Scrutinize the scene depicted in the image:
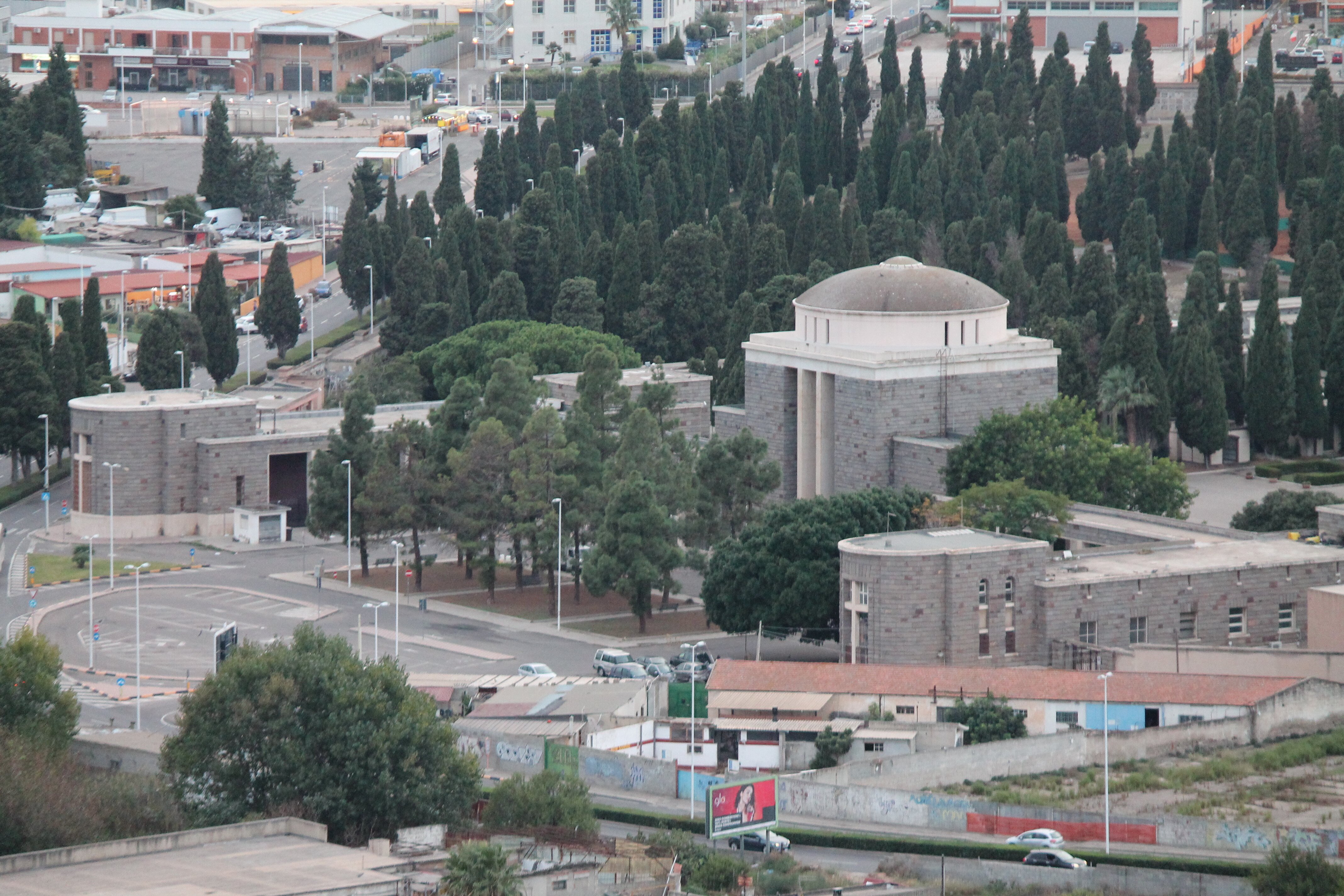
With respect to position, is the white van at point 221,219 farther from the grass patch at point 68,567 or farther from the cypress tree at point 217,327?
the grass patch at point 68,567

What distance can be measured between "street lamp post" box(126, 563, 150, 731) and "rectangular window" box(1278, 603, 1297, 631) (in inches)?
825

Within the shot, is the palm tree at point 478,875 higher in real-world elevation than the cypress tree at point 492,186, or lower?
lower

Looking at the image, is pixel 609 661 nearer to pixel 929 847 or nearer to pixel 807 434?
pixel 807 434

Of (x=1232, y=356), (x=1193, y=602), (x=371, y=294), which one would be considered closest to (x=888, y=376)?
(x=1193, y=602)

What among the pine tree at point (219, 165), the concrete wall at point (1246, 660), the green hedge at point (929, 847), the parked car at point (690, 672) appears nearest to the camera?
the green hedge at point (929, 847)

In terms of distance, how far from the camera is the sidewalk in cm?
6394

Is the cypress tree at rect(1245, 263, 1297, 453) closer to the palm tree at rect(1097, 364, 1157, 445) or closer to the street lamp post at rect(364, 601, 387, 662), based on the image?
the palm tree at rect(1097, 364, 1157, 445)

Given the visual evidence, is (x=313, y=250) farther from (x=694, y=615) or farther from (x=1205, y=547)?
(x=1205, y=547)

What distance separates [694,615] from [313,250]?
66.5 m

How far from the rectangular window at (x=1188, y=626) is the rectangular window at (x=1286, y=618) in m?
2.71

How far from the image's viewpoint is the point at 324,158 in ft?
593

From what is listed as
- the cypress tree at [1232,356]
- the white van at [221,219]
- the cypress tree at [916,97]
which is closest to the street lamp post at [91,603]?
the cypress tree at [1232,356]

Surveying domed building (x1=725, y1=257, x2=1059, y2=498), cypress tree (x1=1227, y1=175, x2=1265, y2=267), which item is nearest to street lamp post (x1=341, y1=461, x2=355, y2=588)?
domed building (x1=725, y1=257, x2=1059, y2=498)

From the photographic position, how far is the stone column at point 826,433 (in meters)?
96.6
